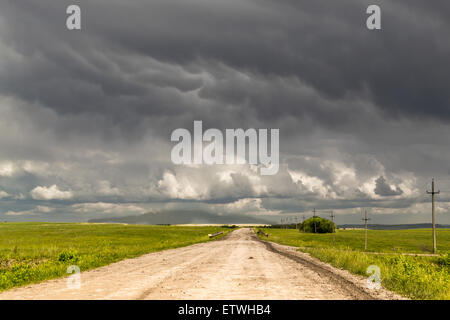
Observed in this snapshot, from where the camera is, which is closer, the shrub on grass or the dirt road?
the dirt road

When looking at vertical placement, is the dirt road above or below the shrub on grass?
above

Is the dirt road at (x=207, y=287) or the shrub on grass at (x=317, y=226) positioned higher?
the dirt road at (x=207, y=287)

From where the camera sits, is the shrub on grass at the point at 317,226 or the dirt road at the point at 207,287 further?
the shrub on grass at the point at 317,226

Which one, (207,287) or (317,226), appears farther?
(317,226)

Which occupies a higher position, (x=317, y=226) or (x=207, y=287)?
(x=207, y=287)
